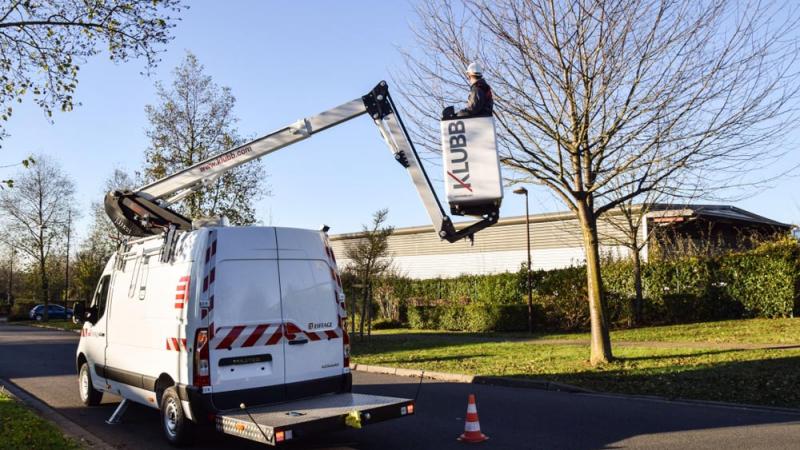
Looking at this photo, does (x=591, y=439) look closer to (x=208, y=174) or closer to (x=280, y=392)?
(x=280, y=392)

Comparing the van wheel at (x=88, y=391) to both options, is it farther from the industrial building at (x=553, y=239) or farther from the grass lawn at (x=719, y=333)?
the industrial building at (x=553, y=239)

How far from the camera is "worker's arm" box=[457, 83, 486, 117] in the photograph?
272 inches

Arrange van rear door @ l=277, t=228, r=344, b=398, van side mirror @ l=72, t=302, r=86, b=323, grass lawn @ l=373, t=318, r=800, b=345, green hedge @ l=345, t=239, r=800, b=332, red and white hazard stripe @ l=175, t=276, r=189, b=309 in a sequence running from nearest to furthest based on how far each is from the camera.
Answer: red and white hazard stripe @ l=175, t=276, r=189, b=309
van rear door @ l=277, t=228, r=344, b=398
van side mirror @ l=72, t=302, r=86, b=323
grass lawn @ l=373, t=318, r=800, b=345
green hedge @ l=345, t=239, r=800, b=332

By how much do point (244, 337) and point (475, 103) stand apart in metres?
3.56

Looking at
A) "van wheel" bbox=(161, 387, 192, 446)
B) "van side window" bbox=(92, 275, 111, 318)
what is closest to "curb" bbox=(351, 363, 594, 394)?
"van wheel" bbox=(161, 387, 192, 446)

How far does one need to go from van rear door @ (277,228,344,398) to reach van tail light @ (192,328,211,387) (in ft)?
2.99

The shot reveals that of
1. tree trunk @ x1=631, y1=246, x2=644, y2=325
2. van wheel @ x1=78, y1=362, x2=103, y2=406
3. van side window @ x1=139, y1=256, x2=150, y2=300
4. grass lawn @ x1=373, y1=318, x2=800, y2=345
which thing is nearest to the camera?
van side window @ x1=139, y1=256, x2=150, y2=300

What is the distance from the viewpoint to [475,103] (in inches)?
273

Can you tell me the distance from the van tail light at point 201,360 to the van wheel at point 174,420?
470 mm

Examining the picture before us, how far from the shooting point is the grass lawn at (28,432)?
755 centimetres

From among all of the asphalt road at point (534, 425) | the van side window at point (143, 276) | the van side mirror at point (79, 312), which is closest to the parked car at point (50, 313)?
the van side mirror at point (79, 312)

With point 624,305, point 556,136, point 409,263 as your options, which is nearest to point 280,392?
point 556,136

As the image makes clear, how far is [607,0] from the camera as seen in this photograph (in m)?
12.6

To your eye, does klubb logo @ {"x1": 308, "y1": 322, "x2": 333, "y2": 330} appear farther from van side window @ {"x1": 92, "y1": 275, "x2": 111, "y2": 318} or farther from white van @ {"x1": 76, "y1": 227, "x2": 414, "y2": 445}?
van side window @ {"x1": 92, "y1": 275, "x2": 111, "y2": 318}
